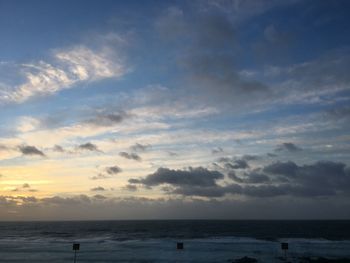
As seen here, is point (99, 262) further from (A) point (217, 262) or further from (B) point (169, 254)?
(A) point (217, 262)

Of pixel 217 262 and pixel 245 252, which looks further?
pixel 245 252

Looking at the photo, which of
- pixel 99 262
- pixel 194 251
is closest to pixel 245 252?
pixel 194 251

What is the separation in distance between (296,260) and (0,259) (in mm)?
36312

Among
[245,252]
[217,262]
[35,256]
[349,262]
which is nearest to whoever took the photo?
[349,262]

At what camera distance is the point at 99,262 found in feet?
151

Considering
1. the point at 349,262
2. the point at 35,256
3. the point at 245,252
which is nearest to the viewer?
the point at 349,262

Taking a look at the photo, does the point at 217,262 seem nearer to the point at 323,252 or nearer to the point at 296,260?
the point at 296,260

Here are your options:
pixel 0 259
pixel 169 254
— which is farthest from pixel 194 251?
pixel 0 259

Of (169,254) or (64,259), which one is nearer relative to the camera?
(64,259)

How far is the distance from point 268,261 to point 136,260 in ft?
52.0

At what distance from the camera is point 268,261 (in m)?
46.7

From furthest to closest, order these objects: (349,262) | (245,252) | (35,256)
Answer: (245,252) → (35,256) → (349,262)

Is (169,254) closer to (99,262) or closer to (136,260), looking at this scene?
(136,260)

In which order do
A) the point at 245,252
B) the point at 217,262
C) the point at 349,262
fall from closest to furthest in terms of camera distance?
the point at 349,262 < the point at 217,262 < the point at 245,252
